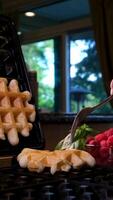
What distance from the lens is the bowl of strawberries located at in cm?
77

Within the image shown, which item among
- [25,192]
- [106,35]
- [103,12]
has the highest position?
[103,12]

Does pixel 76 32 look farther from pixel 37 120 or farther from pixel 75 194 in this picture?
pixel 75 194

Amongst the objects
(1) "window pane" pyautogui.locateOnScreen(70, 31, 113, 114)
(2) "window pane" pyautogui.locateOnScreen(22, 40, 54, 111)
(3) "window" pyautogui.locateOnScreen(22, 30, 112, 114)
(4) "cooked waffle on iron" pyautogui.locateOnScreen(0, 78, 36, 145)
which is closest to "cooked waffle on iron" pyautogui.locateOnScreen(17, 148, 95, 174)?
(4) "cooked waffle on iron" pyautogui.locateOnScreen(0, 78, 36, 145)

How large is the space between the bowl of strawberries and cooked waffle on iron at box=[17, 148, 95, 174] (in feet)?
0.41

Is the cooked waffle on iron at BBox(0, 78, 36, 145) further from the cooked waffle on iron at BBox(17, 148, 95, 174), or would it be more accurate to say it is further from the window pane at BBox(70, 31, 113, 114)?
the window pane at BBox(70, 31, 113, 114)

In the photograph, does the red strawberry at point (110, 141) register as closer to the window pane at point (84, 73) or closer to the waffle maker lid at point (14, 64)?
the waffle maker lid at point (14, 64)

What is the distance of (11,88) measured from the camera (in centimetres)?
85

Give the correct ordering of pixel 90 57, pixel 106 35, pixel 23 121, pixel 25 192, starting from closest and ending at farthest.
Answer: pixel 25 192 < pixel 23 121 < pixel 106 35 < pixel 90 57

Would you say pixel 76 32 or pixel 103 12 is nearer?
pixel 103 12

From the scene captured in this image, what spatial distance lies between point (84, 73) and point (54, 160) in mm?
4029

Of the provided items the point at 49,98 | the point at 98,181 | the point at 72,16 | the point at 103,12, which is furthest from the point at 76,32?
the point at 98,181

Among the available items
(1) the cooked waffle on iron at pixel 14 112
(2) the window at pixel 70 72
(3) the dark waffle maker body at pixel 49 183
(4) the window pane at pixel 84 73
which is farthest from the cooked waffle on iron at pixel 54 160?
(4) the window pane at pixel 84 73

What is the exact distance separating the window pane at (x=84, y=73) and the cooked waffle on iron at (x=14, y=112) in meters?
3.54

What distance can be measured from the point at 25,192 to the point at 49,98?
4542 millimetres
